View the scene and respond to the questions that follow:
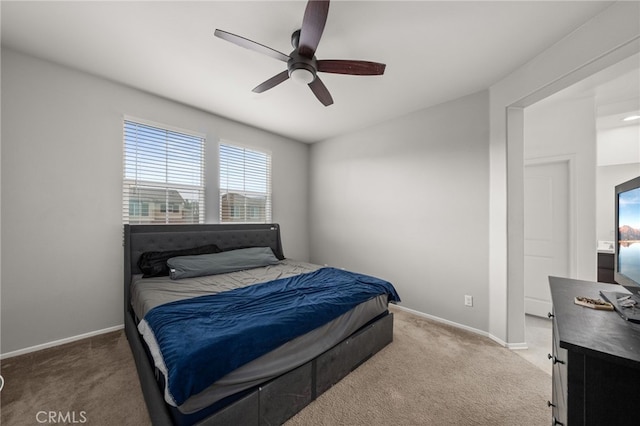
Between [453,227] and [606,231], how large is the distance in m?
3.26

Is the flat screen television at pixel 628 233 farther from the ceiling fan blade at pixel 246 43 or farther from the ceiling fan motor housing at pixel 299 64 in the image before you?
the ceiling fan blade at pixel 246 43

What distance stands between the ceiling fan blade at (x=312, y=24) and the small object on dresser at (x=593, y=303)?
212 cm

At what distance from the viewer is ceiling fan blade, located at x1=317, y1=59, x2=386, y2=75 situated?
1778 millimetres

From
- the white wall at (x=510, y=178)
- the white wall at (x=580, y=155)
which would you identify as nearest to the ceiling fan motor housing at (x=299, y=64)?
the white wall at (x=510, y=178)

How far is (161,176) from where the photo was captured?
3.04 meters

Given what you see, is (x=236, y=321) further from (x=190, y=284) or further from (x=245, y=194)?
(x=245, y=194)

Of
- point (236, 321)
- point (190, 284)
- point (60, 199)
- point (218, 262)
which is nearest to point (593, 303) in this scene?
point (236, 321)

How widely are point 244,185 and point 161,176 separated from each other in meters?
1.16

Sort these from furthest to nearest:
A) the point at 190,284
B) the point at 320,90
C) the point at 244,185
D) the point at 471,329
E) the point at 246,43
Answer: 1. the point at 244,185
2. the point at 471,329
3. the point at 190,284
4. the point at 320,90
5. the point at 246,43

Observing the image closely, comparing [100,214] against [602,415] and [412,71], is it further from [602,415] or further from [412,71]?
[602,415]

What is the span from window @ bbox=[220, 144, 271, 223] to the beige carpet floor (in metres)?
2.05

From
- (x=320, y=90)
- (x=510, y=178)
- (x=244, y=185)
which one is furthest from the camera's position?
(x=244, y=185)

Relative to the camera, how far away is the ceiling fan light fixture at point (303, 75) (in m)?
1.79

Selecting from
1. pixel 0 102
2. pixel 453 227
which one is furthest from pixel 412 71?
pixel 0 102
